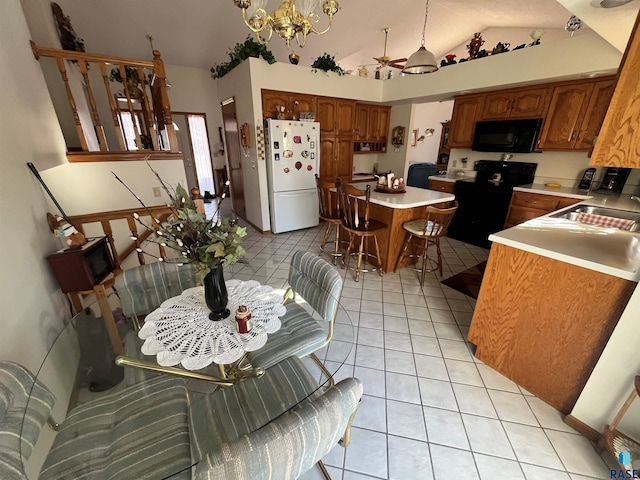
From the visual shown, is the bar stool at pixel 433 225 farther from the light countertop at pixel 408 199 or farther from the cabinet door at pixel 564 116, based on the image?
the cabinet door at pixel 564 116

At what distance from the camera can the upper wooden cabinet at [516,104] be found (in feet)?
10.9

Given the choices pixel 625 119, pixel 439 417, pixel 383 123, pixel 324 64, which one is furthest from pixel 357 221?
pixel 383 123

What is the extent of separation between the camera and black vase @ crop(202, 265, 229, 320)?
1.15 meters

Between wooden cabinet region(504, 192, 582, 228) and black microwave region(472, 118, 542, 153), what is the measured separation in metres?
0.69

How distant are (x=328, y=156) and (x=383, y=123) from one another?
164 cm

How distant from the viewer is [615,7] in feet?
5.16

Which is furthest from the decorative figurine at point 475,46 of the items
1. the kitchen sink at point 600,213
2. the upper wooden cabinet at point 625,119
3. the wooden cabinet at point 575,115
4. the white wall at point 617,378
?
the white wall at point 617,378

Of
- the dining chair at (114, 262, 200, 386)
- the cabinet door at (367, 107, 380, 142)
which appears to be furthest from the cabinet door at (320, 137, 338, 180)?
the dining chair at (114, 262, 200, 386)

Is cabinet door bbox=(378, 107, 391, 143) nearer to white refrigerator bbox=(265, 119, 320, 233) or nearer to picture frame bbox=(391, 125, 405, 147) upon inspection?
picture frame bbox=(391, 125, 405, 147)

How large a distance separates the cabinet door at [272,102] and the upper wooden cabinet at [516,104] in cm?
297

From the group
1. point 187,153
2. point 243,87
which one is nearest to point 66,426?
point 243,87

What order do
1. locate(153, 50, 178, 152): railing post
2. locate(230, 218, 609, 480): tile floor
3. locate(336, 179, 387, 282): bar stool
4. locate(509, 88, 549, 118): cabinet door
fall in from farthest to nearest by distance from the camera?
locate(509, 88, 549, 118): cabinet door → locate(336, 179, 387, 282): bar stool → locate(153, 50, 178, 152): railing post → locate(230, 218, 609, 480): tile floor

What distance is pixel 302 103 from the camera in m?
4.15

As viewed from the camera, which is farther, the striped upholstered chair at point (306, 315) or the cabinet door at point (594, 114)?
the cabinet door at point (594, 114)
